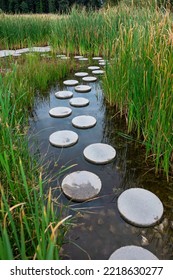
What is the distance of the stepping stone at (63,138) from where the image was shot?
1.65 metres

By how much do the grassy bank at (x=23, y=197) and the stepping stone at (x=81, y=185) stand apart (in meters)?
0.12

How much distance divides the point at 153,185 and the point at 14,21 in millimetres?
5641

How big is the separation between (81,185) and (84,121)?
2.95 ft

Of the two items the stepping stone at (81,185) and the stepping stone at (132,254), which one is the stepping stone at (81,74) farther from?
the stepping stone at (132,254)

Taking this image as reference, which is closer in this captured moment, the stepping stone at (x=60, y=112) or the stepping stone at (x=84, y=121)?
the stepping stone at (x=84, y=121)

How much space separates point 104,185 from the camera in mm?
1292

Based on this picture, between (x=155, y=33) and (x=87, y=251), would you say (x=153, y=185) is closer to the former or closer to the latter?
(x=87, y=251)

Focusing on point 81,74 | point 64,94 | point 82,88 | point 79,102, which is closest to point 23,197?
point 79,102

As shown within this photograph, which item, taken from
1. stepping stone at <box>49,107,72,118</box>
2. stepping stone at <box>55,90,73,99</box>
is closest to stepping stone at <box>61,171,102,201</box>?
stepping stone at <box>49,107,72,118</box>

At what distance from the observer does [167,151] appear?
1.25 meters

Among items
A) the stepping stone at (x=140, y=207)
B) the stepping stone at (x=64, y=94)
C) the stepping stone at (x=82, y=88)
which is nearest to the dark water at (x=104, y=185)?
the stepping stone at (x=140, y=207)

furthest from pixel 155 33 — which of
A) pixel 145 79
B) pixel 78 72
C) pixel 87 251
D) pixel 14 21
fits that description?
pixel 14 21

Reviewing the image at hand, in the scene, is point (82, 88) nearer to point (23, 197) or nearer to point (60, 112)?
point (60, 112)

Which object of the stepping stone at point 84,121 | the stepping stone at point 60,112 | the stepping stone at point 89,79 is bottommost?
the stepping stone at point 84,121
